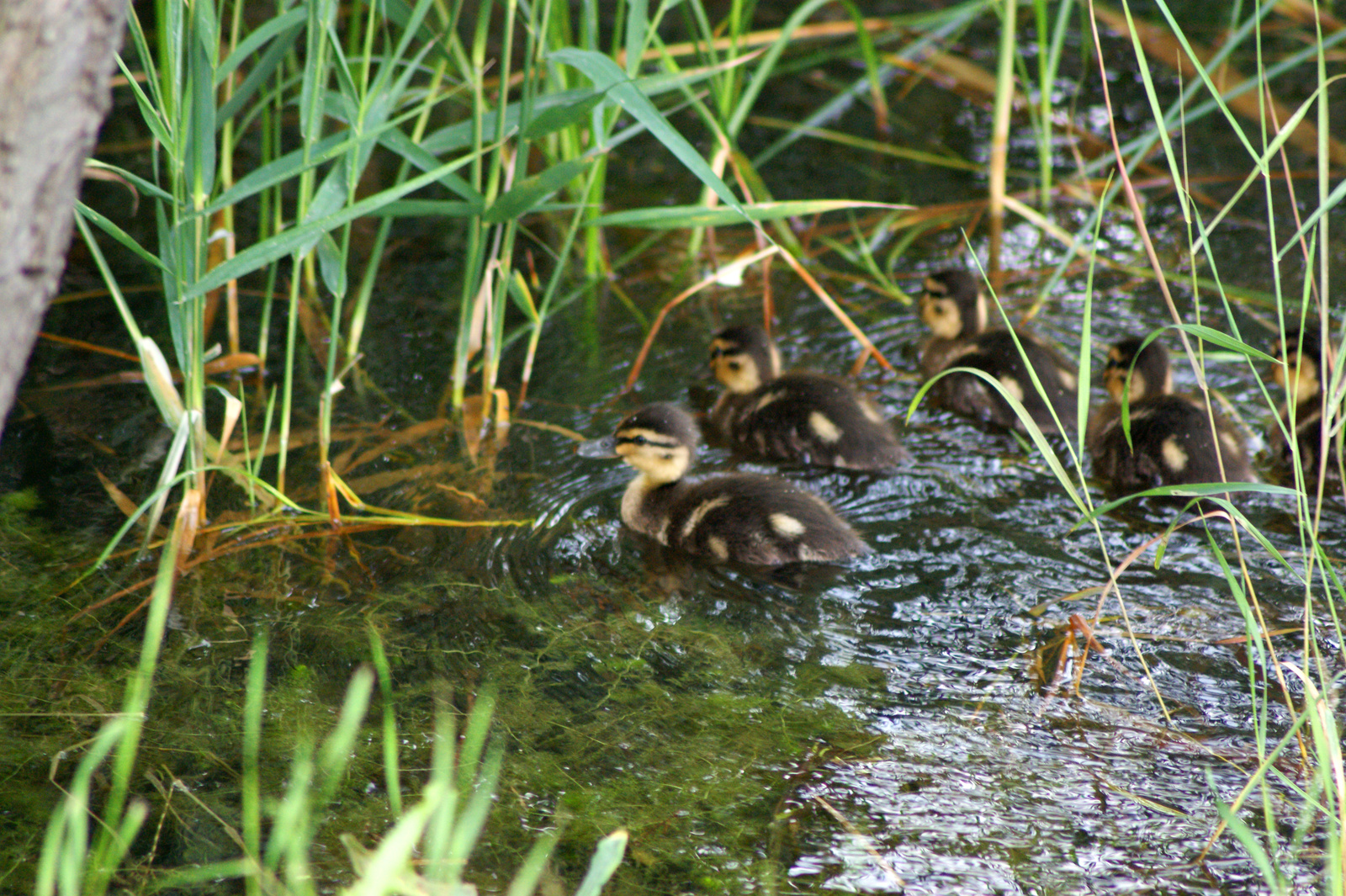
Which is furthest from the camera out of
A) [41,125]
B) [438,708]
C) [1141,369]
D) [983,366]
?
[983,366]

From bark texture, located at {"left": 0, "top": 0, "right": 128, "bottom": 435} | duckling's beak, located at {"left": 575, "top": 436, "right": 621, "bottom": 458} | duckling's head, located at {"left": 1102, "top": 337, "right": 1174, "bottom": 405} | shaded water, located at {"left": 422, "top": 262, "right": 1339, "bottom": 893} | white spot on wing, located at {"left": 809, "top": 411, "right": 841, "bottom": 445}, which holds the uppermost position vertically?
bark texture, located at {"left": 0, "top": 0, "right": 128, "bottom": 435}

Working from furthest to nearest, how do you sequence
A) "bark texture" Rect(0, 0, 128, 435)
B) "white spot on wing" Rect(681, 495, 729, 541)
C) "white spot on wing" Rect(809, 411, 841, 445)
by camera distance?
"white spot on wing" Rect(809, 411, 841, 445) → "white spot on wing" Rect(681, 495, 729, 541) → "bark texture" Rect(0, 0, 128, 435)

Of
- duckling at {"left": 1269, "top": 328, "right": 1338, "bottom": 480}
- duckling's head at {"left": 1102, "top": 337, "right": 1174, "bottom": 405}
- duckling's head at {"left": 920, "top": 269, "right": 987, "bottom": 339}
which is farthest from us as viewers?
duckling's head at {"left": 920, "top": 269, "right": 987, "bottom": 339}

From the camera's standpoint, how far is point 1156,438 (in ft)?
10.8

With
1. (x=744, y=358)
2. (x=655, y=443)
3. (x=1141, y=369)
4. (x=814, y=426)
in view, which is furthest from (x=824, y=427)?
(x=1141, y=369)

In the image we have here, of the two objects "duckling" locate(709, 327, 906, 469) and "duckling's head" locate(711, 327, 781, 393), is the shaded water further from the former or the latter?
"duckling's head" locate(711, 327, 781, 393)

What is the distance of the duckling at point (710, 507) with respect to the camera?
116 inches

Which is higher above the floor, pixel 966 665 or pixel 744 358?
pixel 744 358

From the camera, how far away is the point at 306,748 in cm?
220

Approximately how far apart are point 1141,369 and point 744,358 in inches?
44.3

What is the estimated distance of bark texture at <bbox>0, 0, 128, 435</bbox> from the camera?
118 centimetres

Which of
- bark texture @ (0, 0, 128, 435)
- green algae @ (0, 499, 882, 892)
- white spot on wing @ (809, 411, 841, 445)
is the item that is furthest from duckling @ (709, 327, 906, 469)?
bark texture @ (0, 0, 128, 435)

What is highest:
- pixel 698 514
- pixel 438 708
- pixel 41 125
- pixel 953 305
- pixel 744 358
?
pixel 41 125

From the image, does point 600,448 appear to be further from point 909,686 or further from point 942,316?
point 942,316
